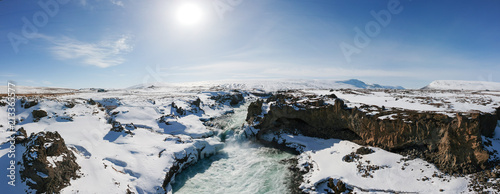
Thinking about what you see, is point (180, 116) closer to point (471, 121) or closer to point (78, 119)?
point (78, 119)

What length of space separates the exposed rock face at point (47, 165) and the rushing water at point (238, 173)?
749cm

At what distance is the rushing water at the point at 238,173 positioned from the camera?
56.1ft

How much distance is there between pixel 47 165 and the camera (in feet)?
38.6

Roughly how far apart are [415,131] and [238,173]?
16.1m

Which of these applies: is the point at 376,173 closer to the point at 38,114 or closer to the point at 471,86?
the point at 38,114

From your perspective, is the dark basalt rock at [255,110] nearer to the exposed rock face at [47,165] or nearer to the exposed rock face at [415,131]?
the exposed rock face at [415,131]

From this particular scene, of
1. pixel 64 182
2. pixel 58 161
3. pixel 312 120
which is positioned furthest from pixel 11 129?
pixel 312 120

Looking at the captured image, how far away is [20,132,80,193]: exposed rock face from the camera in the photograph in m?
11.0

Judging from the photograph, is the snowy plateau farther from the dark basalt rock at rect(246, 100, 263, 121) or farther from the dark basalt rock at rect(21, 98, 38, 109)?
the dark basalt rock at rect(246, 100, 263, 121)

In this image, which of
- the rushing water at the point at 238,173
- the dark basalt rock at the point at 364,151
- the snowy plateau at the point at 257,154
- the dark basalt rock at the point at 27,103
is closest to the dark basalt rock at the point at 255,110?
the snowy plateau at the point at 257,154

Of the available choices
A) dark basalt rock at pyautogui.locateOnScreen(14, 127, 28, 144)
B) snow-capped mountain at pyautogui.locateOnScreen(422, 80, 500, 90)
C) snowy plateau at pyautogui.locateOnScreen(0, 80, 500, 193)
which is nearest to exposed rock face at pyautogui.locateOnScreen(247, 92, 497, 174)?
snowy plateau at pyautogui.locateOnScreen(0, 80, 500, 193)

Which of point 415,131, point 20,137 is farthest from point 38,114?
point 415,131

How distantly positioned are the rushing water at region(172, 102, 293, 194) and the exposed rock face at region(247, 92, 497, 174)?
698 cm

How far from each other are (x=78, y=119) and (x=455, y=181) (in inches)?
1353
